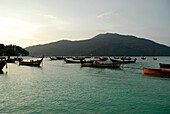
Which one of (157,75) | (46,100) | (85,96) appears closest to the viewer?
(46,100)

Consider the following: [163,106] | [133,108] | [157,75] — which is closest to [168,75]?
[157,75]

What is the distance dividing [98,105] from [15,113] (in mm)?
6375

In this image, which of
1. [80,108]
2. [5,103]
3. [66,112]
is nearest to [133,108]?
[80,108]

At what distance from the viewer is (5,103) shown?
39.4ft

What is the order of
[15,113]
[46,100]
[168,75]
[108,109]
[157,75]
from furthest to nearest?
[157,75], [168,75], [46,100], [108,109], [15,113]

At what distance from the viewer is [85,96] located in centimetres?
1405

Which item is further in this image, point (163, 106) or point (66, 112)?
point (163, 106)

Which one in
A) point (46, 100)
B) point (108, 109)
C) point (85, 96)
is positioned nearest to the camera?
point (108, 109)

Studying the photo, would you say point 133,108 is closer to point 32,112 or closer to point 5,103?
point 32,112

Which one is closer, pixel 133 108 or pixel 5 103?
pixel 133 108

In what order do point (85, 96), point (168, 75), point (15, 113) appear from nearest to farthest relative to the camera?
point (15, 113) → point (85, 96) → point (168, 75)

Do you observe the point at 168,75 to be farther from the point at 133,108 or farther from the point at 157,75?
the point at 133,108

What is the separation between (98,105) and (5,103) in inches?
318

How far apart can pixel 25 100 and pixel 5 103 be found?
161cm
